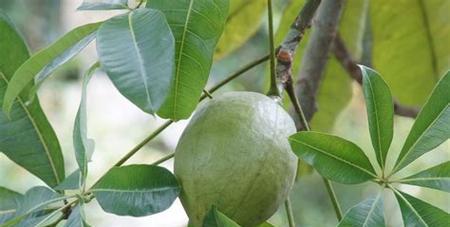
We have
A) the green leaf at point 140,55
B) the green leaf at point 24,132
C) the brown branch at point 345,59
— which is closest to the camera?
the green leaf at point 140,55

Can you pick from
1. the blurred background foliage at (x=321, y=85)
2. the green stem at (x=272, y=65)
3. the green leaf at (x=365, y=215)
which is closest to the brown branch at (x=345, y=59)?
the blurred background foliage at (x=321, y=85)

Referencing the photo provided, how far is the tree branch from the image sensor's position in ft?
3.87

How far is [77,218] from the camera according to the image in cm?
67

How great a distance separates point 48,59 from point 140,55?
9cm

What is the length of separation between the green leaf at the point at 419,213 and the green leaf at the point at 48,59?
267 mm

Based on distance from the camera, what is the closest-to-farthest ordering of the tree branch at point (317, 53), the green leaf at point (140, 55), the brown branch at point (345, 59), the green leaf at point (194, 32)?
the green leaf at point (140, 55) < the green leaf at point (194, 32) < the tree branch at point (317, 53) < the brown branch at point (345, 59)

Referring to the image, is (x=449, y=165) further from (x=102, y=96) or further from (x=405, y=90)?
(x=102, y=96)

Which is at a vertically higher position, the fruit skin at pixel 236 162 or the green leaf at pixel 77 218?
the fruit skin at pixel 236 162

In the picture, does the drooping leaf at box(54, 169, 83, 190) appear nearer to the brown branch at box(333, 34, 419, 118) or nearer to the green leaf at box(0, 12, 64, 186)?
the green leaf at box(0, 12, 64, 186)

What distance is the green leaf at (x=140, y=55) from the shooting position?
582 mm

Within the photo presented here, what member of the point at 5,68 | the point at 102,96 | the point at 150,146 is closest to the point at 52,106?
the point at 102,96

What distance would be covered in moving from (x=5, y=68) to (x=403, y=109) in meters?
0.63

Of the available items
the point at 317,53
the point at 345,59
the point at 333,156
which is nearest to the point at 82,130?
the point at 333,156

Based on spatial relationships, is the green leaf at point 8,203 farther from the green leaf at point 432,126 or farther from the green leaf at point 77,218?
the green leaf at point 432,126
